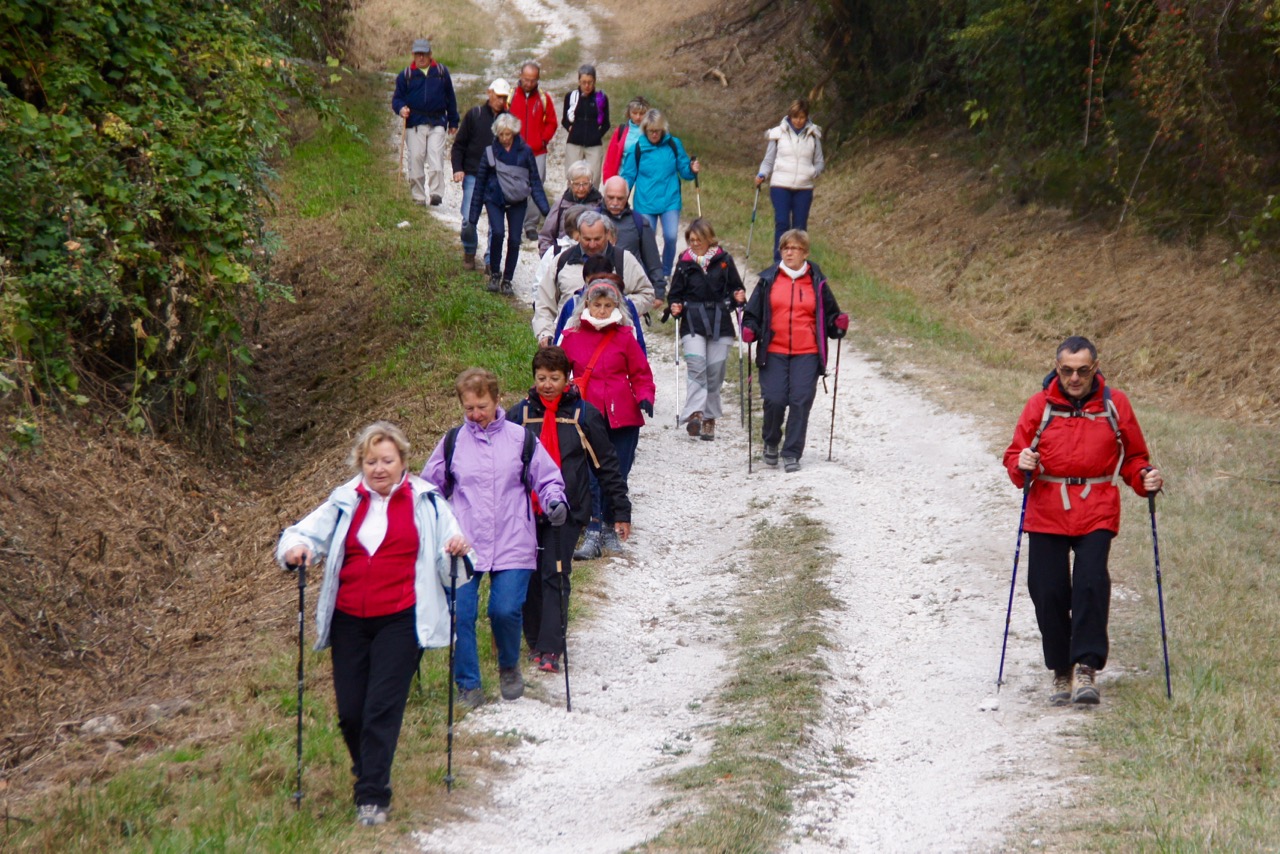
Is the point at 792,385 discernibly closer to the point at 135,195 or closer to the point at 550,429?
the point at 550,429

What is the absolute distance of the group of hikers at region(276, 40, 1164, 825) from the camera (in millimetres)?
6016

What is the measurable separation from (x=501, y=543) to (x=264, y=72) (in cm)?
732

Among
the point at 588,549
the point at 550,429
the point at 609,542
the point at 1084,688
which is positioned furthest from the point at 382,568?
the point at 609,542

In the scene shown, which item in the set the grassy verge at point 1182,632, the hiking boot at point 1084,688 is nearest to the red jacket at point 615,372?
the grassy verge at point 1182,632

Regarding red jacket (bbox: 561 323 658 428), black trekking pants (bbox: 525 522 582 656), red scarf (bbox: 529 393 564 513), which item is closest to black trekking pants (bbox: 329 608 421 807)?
black trekking pants (bbox: 525 522 582 656)

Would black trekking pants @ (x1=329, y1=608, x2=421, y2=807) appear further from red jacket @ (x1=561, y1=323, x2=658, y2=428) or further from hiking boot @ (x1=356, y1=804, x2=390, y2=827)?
red jacket @ (x1=561, y1=323, x2=658, y2=428)

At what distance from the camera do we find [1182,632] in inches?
325

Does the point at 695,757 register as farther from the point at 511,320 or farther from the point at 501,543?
the point at 511,320

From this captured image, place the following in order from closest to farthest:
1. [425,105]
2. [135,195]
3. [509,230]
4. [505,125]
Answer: [135,195] → [505,125] → [509,230] → [425,105]

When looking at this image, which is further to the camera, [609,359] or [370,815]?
[609,359]

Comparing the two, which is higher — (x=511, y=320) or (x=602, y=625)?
(x=511, y=320)

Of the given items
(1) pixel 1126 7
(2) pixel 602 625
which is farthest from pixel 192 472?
(1) pixel 1126 7

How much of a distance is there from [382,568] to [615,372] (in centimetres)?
418

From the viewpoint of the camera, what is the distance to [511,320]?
15.8 m
